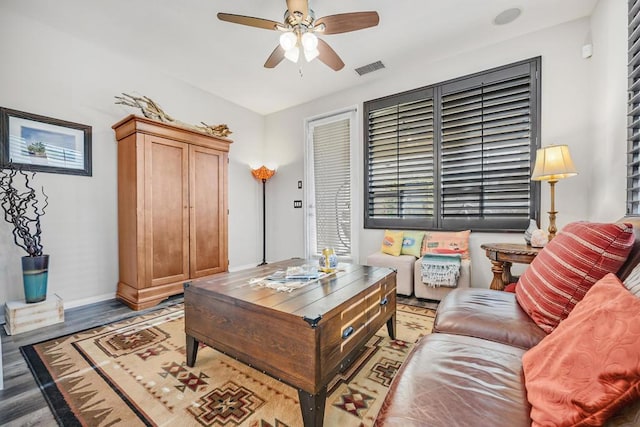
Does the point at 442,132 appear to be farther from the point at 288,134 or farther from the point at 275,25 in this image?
the point at 288,134

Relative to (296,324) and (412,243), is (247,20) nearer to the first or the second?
(296,324)

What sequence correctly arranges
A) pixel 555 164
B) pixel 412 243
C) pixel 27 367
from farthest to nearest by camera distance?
pixel 412 243 → pixel 555 164 → pixel 27 367

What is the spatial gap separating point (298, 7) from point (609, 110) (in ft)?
8.45

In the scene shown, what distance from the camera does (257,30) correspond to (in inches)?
108

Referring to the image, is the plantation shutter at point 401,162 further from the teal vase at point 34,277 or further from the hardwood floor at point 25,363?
the teal vase at point 34,277

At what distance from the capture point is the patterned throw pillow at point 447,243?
3.06 m

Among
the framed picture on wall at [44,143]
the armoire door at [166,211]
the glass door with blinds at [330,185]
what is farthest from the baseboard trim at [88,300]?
the glass door with blinds at [330,185]

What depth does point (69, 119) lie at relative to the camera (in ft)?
9.36

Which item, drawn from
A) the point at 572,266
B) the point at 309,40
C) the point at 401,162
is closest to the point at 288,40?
the point at 309,40

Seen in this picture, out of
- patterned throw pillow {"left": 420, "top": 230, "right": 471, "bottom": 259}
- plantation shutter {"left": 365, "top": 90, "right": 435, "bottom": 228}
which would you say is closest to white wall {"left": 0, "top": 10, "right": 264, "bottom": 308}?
plantation shutter {"left": 365, "top": 90, "right": 435, "bottom": 228}

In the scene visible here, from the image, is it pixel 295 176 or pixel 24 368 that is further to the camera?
pixel 295 176

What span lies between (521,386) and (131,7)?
145 inches

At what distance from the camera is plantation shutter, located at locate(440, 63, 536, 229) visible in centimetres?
290

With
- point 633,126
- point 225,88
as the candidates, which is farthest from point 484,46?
point 225,88
